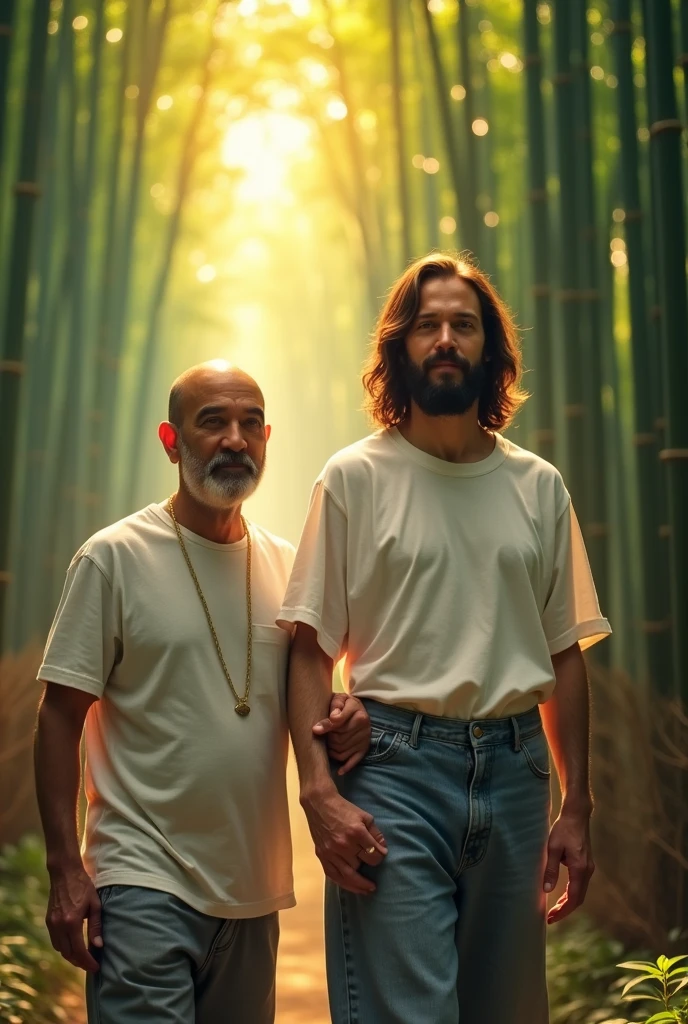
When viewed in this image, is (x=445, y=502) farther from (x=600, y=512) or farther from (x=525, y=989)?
(x=600, y=512)

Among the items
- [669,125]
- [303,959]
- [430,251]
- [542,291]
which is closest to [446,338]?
[669,125]

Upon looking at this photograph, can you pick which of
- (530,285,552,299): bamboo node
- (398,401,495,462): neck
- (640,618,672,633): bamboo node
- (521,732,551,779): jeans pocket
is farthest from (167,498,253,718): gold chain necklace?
(530,285,552,299): bamboo node

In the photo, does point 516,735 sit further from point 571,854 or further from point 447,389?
point 447,389

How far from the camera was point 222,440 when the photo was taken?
2648 mm

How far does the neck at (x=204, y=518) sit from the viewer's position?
8.86 feet

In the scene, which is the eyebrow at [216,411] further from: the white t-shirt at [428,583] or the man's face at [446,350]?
the man's face at [446,350]

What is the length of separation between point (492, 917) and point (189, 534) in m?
1.00

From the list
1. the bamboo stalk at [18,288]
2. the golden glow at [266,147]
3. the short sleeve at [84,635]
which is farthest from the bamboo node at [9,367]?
the golden glow at [266,147]

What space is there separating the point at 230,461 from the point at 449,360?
503 millimetres

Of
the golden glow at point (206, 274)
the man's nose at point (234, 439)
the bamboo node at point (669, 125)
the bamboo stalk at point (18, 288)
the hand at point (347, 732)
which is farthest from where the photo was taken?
the golden glow at point (206, 274)

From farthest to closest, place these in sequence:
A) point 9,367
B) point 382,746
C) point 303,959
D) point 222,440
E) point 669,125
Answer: point 303,959
point 9,367
point 669,125
point 222,440
point 382,746

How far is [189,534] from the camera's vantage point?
269 cm

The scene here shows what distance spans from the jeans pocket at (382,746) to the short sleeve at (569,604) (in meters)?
0.48

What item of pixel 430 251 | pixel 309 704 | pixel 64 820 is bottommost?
pixel 64 820
